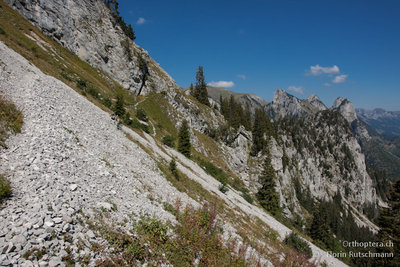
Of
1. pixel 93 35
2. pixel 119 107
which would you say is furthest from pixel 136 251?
pixel 93 35

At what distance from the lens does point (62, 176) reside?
9.34 metres

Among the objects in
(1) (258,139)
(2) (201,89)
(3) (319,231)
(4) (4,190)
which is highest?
(2) (201,89)

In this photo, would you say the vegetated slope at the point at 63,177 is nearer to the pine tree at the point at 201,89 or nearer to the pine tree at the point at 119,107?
the pine tree at the point at 119,107

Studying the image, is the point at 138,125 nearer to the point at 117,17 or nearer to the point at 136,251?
the point at 136,251

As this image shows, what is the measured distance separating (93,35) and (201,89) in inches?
2019

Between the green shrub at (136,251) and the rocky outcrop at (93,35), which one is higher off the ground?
the rocky outcrop at (93,35)

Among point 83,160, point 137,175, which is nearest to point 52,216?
point 83,160

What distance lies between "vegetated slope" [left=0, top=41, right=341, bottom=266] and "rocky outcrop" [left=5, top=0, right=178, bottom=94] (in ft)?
151

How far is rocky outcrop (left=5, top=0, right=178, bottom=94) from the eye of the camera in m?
51.9

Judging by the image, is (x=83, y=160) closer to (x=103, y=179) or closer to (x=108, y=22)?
(x=103, y=179)

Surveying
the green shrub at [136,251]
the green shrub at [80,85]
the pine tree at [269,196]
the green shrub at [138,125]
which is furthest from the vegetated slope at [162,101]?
the green shrub at [136,251]

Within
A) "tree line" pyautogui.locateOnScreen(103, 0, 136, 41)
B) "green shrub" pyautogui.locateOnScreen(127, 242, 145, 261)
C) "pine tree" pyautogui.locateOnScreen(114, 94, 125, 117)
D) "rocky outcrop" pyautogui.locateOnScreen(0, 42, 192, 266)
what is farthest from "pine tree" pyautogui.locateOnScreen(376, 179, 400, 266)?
"tree line" pyautogui.locateOnScreen(103, 0, 136, 41)

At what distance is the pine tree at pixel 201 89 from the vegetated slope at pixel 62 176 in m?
76.3

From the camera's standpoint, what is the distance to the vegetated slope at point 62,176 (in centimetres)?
621
